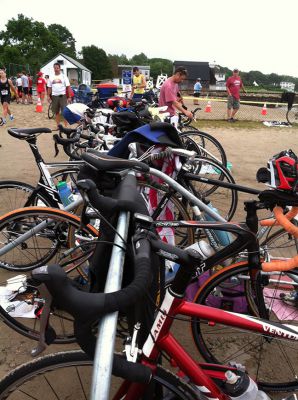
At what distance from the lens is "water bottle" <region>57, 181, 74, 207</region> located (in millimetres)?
2887

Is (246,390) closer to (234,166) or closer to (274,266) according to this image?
(274,266)

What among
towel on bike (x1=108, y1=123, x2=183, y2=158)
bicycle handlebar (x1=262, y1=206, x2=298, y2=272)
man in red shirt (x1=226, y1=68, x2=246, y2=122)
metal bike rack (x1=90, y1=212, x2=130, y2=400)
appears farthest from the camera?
man in red shirt (x1=226, y1=68, x2=246, y2=122)

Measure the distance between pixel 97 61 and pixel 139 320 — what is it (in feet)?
267

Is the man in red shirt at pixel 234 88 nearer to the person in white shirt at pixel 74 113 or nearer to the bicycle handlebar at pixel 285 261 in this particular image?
the person in white shirt at pixel 74 113

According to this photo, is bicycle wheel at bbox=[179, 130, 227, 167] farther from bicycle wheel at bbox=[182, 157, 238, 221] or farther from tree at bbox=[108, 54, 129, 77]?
tree at bbox=[108, 54, 129, 77]

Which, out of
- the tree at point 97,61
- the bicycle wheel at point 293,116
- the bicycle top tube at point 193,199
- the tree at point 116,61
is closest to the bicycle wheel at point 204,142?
the bicycle top tube at point 193,199

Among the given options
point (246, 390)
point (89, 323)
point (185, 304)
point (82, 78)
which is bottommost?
point (246, 390)

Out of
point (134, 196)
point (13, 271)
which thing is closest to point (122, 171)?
point (134, 196)

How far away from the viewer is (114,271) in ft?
3.09

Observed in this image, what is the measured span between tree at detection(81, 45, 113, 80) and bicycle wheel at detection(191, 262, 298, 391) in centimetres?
7752

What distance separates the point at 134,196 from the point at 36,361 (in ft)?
2.21

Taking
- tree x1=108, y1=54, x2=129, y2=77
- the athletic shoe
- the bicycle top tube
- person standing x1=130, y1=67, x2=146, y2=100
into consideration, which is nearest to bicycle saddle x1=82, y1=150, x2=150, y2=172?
the bicycle top tube

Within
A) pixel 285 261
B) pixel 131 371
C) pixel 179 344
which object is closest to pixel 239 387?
pixel 179 344

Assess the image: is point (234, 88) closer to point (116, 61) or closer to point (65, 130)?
point (65, 130)
